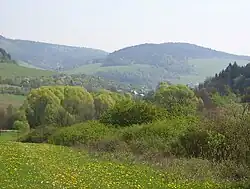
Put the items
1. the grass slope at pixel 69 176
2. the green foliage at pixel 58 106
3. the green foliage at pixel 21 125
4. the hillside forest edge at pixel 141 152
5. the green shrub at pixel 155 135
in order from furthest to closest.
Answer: the green foliage at pixel 58 106
the green foliage at pixel 21 125
the green shrub at pixel 155 135
the hillside forest edge at pixel 141 152
the grass slope at pixel 69 176

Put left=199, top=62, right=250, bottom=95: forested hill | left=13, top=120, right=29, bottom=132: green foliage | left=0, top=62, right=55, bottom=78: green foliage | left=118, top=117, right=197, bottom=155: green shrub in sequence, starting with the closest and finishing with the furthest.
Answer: left=118, top=117, right=197, bottom=155: green shrub < left=13, top=120, right=29, bottom=132: green foliage < left=199, top=62, right=250, bottom=95: forested hill < left=0, top=62, right=55, bottom=78: green foliage

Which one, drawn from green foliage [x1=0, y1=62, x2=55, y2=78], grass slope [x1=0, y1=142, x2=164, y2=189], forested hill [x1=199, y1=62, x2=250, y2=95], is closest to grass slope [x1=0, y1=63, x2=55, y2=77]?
green foliage [x1=0, y1=62, x2=55, y2=78]

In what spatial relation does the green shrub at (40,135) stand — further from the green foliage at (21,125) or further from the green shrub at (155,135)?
the green foliage at (21,125)

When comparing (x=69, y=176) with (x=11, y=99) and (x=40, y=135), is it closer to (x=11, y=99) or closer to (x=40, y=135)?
(x=40, y=135)

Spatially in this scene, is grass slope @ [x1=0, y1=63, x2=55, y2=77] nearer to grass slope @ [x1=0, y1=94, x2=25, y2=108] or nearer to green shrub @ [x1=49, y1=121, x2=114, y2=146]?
grass slope @ [x1=0, y1=94, x2=25, y2=108]

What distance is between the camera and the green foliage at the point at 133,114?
137 feet

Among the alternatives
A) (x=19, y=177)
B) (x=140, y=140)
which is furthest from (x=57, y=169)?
(x=140, y=140)

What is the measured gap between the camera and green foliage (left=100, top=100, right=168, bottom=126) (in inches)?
1645

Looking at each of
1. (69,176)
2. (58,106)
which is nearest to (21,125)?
(58,106)

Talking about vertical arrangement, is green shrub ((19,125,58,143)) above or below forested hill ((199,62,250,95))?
below

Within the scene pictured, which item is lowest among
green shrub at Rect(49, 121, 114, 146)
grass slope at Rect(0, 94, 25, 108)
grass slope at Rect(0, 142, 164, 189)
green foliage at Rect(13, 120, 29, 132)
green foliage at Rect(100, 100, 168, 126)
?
grass slope at Rect(0, 94, 25, 108)

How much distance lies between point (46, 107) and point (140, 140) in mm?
44584

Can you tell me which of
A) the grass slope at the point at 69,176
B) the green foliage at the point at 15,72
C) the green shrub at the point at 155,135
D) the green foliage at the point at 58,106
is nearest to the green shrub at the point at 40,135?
the green shrub at the point at 155,135

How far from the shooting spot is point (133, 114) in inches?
1695
